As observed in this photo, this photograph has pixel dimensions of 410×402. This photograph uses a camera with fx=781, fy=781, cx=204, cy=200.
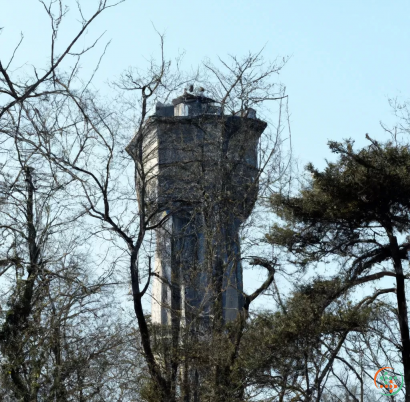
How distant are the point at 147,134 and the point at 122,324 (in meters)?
3.95

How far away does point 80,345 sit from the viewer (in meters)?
16.0

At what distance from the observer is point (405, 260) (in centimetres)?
1465

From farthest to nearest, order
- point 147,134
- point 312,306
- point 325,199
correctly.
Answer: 1. point 147,134
2. point 325,199
3. point 312,306

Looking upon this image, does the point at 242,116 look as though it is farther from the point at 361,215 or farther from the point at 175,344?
the point at 175,344

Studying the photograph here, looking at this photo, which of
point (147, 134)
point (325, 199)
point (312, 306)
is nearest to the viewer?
point (312, 306)

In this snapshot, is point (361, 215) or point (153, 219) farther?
point (153, 219)

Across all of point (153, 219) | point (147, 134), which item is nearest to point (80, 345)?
point (153, 219)

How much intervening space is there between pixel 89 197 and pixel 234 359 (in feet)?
13.3

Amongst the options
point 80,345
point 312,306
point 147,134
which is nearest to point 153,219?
point 147,134

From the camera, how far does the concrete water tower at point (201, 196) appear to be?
630 inches

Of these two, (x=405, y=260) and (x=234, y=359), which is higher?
(x=405, y=260)

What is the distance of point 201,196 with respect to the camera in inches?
648

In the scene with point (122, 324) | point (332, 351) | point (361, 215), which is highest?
point (361, 215)

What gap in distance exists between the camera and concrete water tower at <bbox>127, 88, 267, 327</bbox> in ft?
52.5
